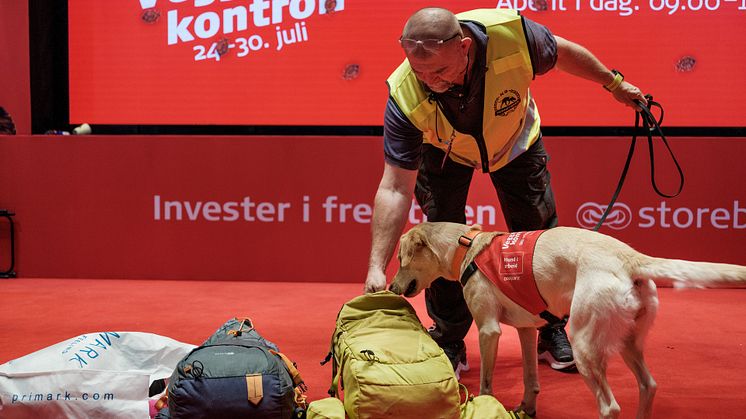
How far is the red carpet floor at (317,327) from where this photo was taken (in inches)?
110

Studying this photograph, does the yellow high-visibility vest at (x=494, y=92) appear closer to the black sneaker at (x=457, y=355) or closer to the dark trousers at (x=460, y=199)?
the dark trousers at (x=460, y=199)

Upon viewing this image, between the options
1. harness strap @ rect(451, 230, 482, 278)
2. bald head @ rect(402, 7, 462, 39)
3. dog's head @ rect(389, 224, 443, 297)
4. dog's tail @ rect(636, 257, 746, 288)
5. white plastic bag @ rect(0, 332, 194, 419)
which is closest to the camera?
dog's tail @ rect(636, 257, 746, 288)

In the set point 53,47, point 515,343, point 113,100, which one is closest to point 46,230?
point 113,100

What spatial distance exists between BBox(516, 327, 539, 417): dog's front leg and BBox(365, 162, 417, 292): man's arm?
1.90ft

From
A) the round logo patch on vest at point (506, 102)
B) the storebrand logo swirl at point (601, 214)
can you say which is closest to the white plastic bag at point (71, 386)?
the round logo patch on vest at point (506, 102)

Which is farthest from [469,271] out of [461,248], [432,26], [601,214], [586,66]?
[601,214]

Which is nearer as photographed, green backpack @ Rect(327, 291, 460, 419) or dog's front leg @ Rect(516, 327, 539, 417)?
green backpack @ Rect(327, 291, 460, 419)

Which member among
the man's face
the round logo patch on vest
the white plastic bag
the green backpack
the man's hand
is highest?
the man's face

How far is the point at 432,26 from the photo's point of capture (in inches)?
93.1

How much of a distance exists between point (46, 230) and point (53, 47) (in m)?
2.05

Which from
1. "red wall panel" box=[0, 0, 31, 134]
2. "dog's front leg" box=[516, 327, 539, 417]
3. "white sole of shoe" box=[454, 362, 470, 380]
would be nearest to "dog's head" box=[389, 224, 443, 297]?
"dog's front leg" box=[516, 327, 539, 417]

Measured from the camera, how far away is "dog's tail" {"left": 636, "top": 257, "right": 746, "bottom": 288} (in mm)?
1963

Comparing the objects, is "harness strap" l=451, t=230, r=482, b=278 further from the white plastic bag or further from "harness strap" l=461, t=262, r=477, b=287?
the white plastic bag

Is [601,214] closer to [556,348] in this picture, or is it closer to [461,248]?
[556,348]
